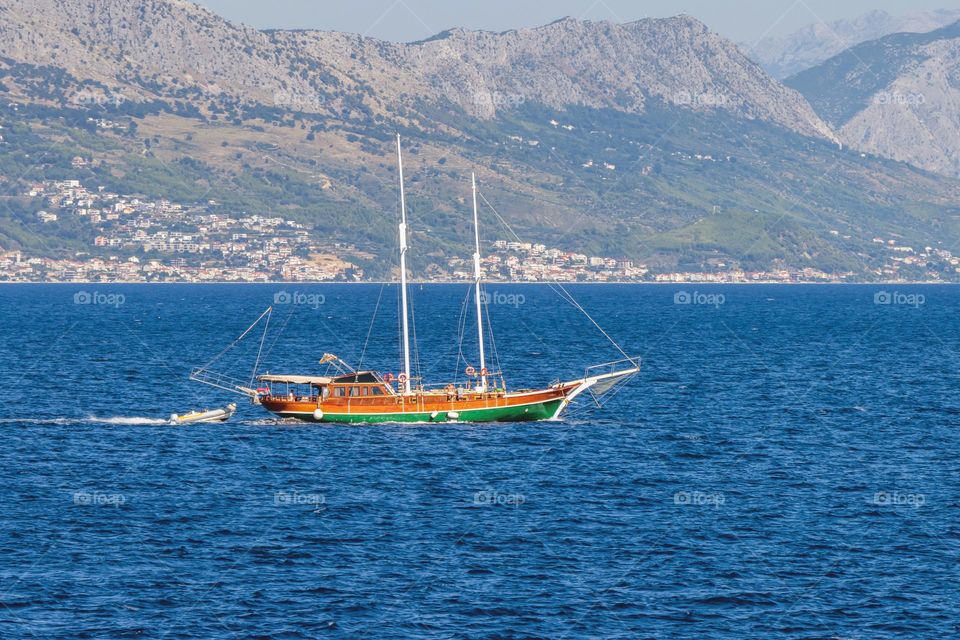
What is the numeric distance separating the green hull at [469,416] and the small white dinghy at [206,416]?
18.1 ft

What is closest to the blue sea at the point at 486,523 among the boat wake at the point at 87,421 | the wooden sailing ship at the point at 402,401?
the boat wake at the point at 87,421

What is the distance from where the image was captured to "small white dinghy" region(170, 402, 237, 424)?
112 meters

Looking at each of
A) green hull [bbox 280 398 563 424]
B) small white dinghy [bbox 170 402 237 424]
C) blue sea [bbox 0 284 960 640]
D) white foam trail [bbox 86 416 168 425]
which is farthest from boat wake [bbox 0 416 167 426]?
green hull [bbox 280 398 563 424]

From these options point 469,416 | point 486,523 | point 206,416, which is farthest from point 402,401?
point 486,523

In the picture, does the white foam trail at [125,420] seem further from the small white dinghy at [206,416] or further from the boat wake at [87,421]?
the small white dinghy at [206,416]

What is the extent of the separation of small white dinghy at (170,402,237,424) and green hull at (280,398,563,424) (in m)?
5.52

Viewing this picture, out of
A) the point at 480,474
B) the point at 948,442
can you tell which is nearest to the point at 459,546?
the point at 480,474

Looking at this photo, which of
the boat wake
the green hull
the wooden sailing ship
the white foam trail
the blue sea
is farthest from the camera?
the white foam trail

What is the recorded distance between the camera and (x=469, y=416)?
110 metres

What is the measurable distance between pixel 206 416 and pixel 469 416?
21956mm

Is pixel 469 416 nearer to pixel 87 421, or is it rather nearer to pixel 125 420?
pixel 125 420

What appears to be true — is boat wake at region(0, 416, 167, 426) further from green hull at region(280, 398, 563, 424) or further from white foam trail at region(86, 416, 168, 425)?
green hull at region(280, 398, 563, 424)

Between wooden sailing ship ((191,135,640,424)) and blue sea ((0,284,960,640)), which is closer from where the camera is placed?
blue sea ((0,284,960,640))

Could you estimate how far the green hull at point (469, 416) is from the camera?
4309 inches
